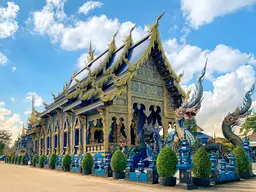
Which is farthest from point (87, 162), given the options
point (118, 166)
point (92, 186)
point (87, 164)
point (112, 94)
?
point (92, 186)

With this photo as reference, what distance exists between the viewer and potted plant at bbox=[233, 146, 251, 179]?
1141 cm

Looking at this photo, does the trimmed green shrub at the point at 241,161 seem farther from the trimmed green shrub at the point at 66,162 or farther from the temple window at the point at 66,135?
the temple window at the point at 66,135

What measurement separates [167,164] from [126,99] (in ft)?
23.8

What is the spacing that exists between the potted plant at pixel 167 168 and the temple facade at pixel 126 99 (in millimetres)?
5959

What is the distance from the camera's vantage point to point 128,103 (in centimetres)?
1587

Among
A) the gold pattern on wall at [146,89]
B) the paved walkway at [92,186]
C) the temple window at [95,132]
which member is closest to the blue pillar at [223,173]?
the paved walkway at [92,186]

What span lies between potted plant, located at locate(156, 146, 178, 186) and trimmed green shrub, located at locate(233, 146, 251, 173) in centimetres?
364

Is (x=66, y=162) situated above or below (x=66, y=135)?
below

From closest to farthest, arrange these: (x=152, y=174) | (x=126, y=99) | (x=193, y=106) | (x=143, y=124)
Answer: (x=152, y=174) < (x=193, y=106) < (x=126, y=99) < (x=143, y=124)

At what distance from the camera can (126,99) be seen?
1591 centimetres

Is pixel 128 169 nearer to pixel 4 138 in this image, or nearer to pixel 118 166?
pixel 118 166

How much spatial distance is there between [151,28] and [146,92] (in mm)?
3756

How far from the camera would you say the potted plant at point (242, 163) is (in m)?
11.4

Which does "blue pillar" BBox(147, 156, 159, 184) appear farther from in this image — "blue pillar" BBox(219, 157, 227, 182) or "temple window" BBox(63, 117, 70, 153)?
"temple window" BBox(63, 117, 70, 153)
